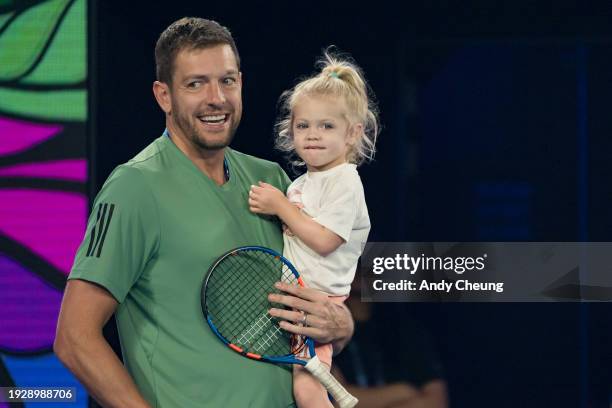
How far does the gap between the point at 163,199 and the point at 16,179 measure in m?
1.92

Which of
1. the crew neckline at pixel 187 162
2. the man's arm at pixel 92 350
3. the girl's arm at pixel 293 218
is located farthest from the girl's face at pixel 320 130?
the man's arm at pixel 92 350

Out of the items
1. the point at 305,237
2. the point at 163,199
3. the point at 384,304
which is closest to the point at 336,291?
the point at 305,237

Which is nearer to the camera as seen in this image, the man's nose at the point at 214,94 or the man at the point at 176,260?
the man at the point at 176,260

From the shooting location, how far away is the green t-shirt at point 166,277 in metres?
2.10

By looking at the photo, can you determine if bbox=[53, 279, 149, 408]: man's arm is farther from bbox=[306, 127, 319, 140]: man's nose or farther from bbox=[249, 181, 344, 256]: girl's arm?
bbox=[306, 127, 319, 140]: man's nose

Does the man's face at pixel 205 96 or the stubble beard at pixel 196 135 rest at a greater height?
the man's face at pixel 205 96

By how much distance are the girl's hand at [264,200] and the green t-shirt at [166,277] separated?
4.0 inches

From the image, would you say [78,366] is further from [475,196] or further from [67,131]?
[475,196]

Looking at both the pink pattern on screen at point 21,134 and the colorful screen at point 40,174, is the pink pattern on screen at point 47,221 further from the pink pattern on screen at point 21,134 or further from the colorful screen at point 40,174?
the pink pattern on screen at point 21,134

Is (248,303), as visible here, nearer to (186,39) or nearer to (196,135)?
(196,135)

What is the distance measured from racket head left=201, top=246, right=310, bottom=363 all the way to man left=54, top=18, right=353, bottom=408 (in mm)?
25

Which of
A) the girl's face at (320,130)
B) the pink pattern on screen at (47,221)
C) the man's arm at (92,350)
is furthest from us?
the pink pattern on screen at (47,221)

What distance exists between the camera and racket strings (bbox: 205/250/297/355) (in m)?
2.23

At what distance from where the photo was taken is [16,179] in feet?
12.8
